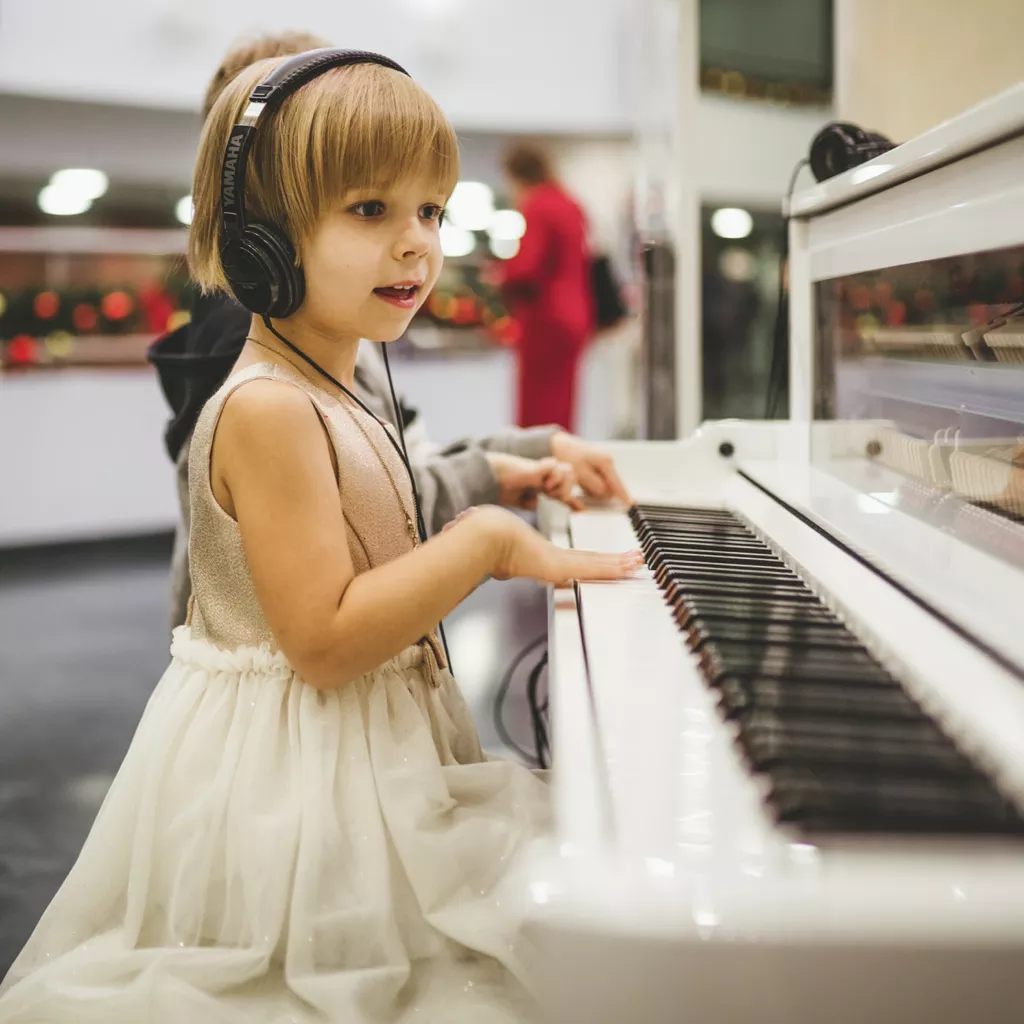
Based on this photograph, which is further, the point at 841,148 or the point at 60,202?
the point at 60,202

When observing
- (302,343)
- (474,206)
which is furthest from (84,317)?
(302,343)

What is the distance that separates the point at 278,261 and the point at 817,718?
2.16ft

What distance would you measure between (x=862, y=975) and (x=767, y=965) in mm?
47

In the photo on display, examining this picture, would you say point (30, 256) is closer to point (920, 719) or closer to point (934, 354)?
point (934, 354)

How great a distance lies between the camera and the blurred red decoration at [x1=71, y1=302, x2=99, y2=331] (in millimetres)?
5293

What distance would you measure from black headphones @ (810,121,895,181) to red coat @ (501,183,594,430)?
10.6 feet

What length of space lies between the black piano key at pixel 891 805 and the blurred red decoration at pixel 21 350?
5.14 meters

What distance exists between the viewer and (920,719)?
0.74m

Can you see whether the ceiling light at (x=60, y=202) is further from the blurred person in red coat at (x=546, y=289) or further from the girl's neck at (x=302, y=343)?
the girl's neck at (x=302, y=343)

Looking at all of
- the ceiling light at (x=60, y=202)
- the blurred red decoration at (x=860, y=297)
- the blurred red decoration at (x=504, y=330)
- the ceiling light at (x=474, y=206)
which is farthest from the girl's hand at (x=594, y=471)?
the ceiling light at (x=474, y=206)

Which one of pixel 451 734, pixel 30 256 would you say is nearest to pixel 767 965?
pixel 451 734

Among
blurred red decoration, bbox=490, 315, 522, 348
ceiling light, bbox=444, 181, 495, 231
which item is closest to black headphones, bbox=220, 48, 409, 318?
blurred red decoration, bbox=490, 315, 522, 348

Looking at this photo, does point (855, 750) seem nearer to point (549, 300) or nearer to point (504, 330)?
point (549, 300)

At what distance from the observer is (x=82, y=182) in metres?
5.55
